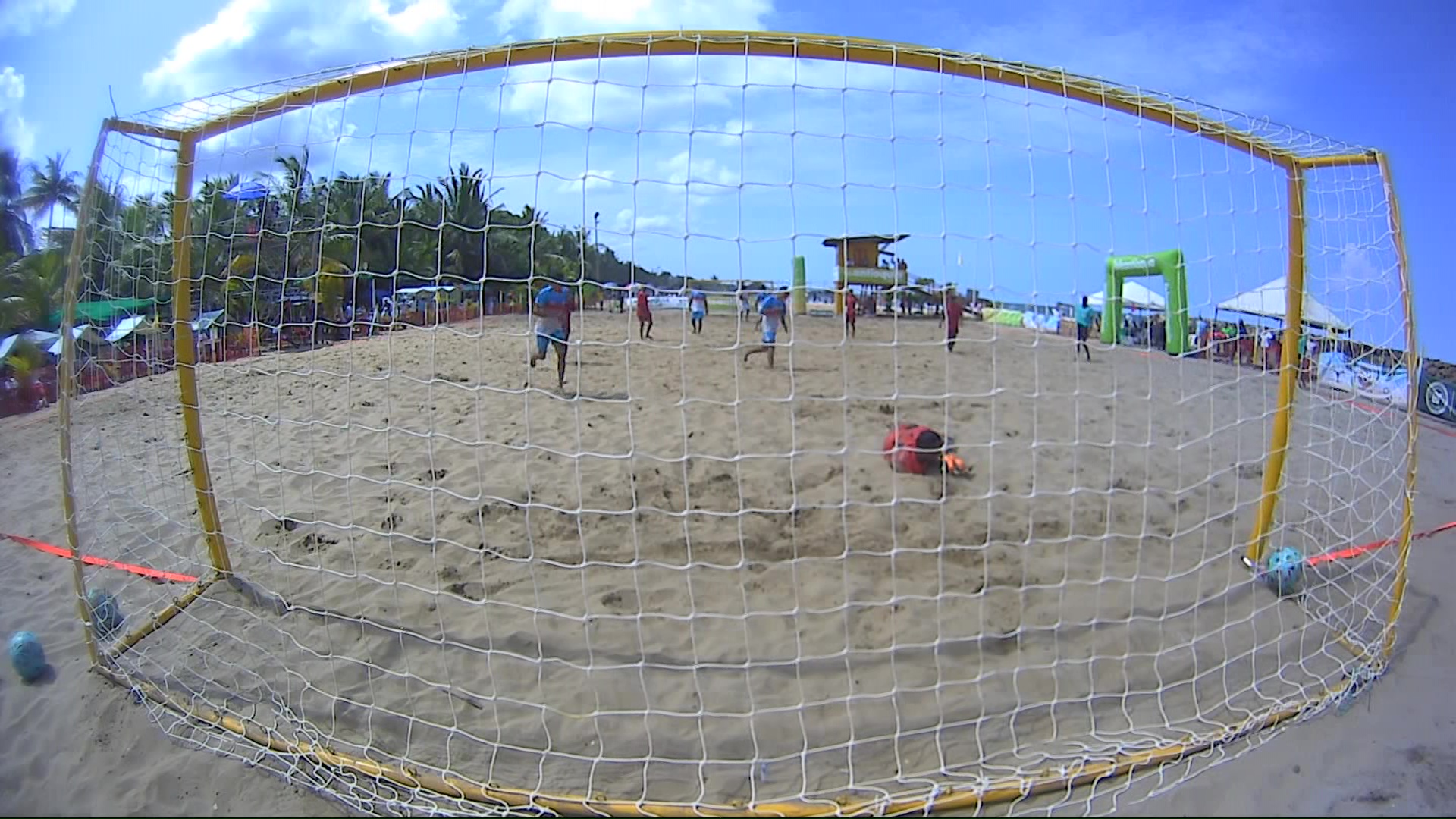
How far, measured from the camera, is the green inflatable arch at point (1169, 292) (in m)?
3.41

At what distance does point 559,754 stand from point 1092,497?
3546 millimetres

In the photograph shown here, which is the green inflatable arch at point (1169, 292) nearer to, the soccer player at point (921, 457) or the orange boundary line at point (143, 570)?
the soccer player at point (921, 457)

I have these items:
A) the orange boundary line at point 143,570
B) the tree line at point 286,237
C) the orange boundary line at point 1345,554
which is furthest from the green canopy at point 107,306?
the orange boundary line at point 1345,554

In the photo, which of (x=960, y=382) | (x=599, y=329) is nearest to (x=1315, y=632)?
(x=960, y=382)

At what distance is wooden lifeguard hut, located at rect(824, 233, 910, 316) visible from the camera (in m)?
2.94

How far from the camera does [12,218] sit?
1432cm

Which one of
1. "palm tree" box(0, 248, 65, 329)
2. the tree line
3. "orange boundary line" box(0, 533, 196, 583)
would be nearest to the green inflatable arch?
the tree line

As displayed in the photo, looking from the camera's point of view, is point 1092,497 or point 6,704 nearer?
point 6,704

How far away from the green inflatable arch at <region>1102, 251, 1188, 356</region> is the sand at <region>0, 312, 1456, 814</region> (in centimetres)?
42

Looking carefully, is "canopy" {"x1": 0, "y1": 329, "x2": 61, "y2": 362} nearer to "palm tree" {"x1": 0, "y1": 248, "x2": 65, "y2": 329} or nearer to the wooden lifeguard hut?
"palm tree" {"x1": 0, "y1": 248, "x2": 65, "y2": 329}

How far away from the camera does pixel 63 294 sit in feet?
10.7

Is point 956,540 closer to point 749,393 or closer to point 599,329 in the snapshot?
point 749,393

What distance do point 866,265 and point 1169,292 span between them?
5.54 m

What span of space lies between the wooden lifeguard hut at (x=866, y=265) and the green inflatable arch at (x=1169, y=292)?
873 millimetres
